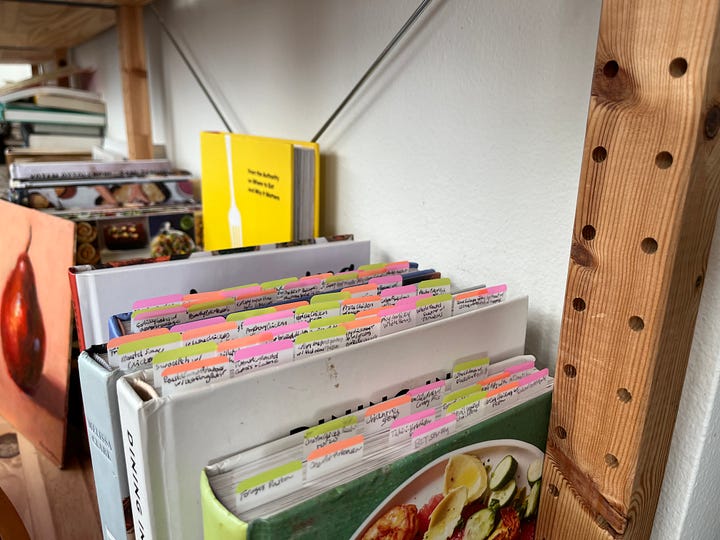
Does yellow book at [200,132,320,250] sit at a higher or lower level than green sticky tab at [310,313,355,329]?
higher

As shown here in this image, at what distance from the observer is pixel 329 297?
0.56 metres

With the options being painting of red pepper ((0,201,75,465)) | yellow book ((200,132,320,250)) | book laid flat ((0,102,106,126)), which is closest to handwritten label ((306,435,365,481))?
yellow book ((200,132,320,250))

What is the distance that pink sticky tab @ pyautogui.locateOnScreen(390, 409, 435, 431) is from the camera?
0.44 metres

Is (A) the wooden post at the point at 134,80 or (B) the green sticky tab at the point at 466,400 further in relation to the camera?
(A) the wooden post at the point at 134,80

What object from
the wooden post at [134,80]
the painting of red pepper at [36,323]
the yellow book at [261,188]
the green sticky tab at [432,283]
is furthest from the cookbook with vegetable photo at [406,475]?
the wooden post at [134,80]

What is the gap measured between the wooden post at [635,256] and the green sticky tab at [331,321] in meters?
0.19

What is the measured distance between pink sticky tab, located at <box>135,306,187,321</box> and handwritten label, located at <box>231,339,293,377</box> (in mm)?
115

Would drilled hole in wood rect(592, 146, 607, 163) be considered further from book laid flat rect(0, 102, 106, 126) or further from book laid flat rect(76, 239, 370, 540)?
book laid flat rect(0, 102, 106, 126)

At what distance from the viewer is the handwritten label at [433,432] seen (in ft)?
1.44

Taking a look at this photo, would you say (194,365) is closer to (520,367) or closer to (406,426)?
(406,426)

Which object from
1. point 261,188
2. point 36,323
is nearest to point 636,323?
→ point 261,188

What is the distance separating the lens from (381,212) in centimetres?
82

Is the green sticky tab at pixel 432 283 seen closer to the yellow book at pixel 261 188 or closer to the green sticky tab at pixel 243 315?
the green sticky tab at pixel 243 315

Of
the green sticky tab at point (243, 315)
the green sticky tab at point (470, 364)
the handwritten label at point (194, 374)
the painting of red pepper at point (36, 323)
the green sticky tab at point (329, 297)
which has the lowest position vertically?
the painting of red pepper at point (36, 323)
